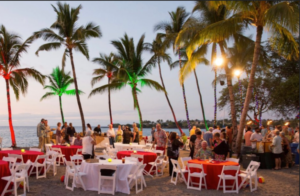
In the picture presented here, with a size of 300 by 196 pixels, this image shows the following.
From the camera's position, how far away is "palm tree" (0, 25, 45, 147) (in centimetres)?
1895

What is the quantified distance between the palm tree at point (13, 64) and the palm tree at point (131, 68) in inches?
191

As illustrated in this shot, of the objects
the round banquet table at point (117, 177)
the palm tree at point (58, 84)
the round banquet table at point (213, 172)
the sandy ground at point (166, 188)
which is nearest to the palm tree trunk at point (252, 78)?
the sandy ground at point (166, 188)

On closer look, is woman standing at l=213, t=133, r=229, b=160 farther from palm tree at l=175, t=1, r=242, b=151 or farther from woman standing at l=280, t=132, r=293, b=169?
palm tree at l=175, t=1, r=242, b=151

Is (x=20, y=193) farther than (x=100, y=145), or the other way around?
(x=100, y=145)

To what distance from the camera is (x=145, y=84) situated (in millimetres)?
20188

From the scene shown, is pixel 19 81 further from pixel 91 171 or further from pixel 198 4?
pixel 91 171

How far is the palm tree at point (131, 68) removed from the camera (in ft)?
66.3

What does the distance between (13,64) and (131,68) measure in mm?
7706

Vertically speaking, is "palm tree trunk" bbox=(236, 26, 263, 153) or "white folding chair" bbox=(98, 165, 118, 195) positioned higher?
"palm tree trunk" bbox=(236, 26, 263, 153)

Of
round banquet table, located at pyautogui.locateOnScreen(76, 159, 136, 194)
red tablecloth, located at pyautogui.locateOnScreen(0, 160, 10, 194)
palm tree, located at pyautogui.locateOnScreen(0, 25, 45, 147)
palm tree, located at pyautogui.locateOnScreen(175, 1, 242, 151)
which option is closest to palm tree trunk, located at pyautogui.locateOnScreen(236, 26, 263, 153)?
palm tree, located at pyautogui.locateOnScreen(175, 1, 242, 151)

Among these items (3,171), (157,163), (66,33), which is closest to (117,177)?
(157,163)

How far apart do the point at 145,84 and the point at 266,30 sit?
10326mm

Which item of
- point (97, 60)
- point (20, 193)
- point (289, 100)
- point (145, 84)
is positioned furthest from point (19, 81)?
point (289, 100)

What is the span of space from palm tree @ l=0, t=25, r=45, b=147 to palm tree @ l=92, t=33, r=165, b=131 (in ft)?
16.0
